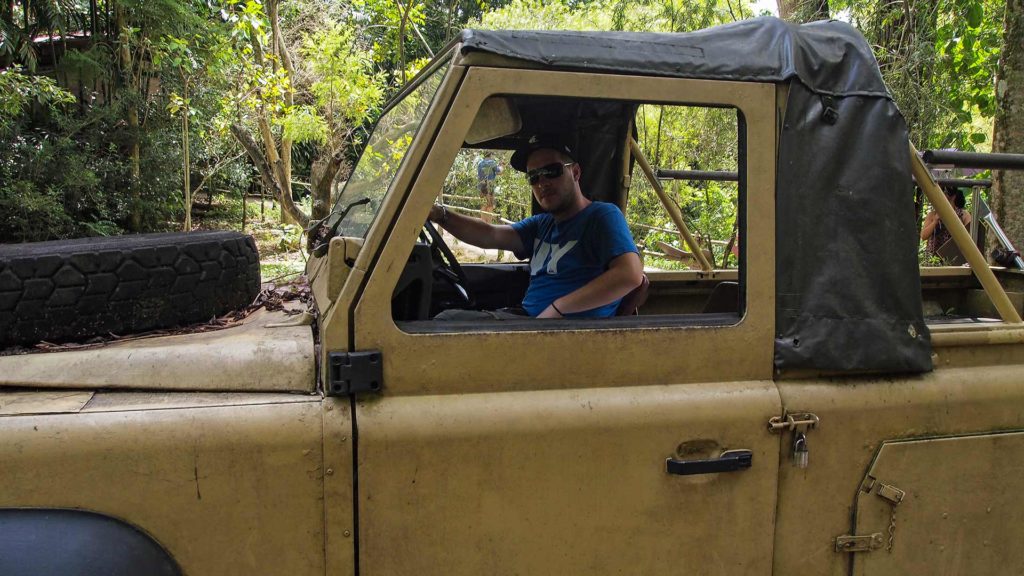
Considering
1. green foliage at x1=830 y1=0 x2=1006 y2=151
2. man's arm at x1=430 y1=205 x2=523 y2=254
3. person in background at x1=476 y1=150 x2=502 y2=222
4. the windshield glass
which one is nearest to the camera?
the windshield glass

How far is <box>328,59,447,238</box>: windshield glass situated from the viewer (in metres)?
2.13

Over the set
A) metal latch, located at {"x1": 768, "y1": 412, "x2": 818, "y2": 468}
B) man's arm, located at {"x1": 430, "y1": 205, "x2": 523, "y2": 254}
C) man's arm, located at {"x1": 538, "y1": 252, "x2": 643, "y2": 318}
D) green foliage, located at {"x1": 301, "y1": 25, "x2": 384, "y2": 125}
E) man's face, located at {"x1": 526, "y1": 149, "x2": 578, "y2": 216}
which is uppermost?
green foliage, located at {"x1": 301, "y1": 25, "x2": 384, "y2": 125}

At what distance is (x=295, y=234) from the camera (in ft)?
42.0

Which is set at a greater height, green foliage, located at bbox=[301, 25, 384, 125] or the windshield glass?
green foliage, located at bbox=[301, 25, 384, 125]

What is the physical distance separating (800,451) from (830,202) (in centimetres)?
66

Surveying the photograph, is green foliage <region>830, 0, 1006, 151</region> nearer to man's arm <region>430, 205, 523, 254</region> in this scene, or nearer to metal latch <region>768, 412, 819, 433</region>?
man's arm <region>430, 205, 523, 254</region>

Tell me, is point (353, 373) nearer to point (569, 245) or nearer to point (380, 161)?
point (380, 161)

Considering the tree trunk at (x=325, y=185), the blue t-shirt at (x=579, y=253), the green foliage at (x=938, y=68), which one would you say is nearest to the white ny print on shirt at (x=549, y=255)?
the blue t-shirt at (x=579, y=253)

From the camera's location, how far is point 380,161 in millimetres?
2492

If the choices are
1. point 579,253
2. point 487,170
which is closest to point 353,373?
point 579,253

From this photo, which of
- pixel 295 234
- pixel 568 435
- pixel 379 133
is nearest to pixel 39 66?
pixel 295 234

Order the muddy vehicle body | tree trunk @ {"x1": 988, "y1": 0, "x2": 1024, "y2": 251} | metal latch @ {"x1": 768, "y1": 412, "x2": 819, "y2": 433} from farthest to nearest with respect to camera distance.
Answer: tree trunk @ {"x1": 988, "y1": 0, "x2": 1024, "y2": 251}
metal latch @ {"x1": 768, "y1": 412, "x2": 819, "y2": 433}
the muddy vehicle body

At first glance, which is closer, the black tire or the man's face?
the black tire

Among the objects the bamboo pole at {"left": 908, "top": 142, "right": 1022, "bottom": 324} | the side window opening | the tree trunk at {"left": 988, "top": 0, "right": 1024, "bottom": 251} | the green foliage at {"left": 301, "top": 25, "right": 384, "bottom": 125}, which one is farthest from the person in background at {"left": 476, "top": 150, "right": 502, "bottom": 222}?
the green foliage at {"left": 301, "top": 25, "right": 384, "bottom": 125}
